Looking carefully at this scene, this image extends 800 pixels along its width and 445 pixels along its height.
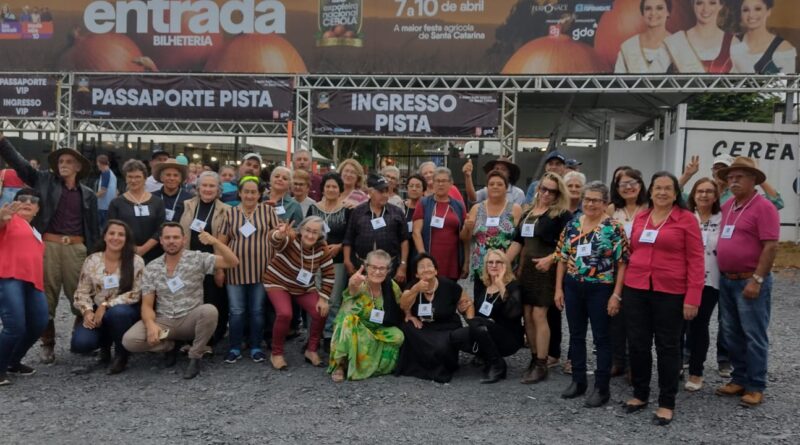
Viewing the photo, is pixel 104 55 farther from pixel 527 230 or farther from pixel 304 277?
pixel 527 230

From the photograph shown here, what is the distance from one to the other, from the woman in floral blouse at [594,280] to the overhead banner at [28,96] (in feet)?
40.2

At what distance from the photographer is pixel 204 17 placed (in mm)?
12156

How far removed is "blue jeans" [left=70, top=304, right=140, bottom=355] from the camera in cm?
450

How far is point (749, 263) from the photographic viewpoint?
3.98 meters

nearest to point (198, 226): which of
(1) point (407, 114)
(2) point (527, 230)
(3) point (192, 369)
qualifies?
(3) point (192, 369)

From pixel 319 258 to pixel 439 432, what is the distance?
1.90 m

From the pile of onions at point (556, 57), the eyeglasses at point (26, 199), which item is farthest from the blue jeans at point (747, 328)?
the pile of onions at point (556, 57)

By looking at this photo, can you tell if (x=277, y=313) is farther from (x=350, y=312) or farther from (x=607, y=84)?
(x=607, y=84)

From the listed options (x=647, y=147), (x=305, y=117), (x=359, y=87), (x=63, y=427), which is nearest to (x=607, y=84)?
(x=647, y=147)

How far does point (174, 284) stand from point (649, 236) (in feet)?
11.3

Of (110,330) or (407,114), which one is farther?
(407,114)

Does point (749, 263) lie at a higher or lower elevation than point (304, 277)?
higher

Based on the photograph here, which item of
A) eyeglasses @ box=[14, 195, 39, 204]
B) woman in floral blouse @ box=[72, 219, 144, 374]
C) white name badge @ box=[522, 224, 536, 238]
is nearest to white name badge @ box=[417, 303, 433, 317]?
white name badge @ box=[522, 224, 536, 238]

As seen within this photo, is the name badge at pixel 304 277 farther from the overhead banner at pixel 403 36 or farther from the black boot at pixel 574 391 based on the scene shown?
the overhead banner at pixel 403 36
